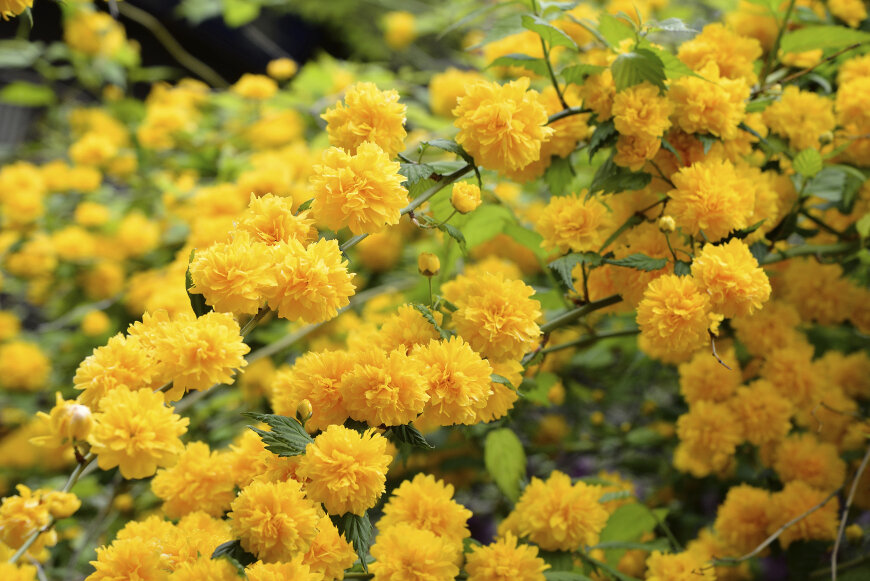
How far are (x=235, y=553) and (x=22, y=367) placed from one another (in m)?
1.33

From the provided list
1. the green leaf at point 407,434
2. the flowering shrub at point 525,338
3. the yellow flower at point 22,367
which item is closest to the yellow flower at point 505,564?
the flowering shrub at point 525,338

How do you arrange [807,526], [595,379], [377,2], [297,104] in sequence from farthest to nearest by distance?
1. [377,2]
2. [297,104]
3. [595,379]
4. [807,526]

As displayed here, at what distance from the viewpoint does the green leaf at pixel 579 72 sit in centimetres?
73

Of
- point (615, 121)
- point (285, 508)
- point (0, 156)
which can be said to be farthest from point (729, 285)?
point (0, 156)

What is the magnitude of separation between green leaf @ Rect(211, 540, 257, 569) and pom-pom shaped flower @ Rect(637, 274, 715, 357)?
0.39 meters

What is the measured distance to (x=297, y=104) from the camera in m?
1.63

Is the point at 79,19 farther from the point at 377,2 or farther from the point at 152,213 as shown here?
the point at 377,2

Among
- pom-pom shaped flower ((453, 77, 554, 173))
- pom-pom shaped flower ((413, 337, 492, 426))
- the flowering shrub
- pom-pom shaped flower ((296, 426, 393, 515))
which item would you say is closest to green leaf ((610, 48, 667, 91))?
the flowering shrub

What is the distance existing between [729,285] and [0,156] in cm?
196

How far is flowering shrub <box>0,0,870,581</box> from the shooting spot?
1.72ft

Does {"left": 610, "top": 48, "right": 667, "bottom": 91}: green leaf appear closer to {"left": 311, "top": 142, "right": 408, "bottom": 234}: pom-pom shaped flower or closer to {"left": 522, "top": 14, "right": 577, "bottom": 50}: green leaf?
{"left": 522, "top": 14, "right": 577, "bottom": 50}: green leaf

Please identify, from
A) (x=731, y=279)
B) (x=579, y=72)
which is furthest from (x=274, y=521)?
(x=579, y=72)

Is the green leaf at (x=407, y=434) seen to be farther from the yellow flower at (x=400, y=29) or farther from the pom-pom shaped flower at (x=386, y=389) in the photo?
the yellow flower at (x=400, y=29)

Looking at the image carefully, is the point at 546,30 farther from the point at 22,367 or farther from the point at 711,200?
the point at 22,367
